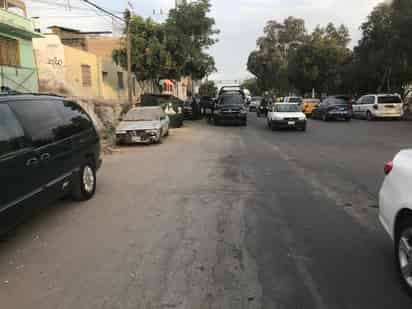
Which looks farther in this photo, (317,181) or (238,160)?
(238,160)

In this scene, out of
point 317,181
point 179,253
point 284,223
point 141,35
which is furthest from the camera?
point 141,35

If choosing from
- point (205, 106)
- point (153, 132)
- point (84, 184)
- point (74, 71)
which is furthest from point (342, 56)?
point (84, 184)

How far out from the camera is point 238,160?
33.2ft

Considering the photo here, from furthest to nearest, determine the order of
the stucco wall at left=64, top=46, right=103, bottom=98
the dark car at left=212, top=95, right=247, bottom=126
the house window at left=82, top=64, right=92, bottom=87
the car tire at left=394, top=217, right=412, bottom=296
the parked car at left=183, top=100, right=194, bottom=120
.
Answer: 1. the parked car at left=183, top=100, right=194, bottom=120
2. the house window at left=82, top=64, right=92, bottom=87
3. the stucco wall at left=64, top=46, right=103, bottom=98
4. the dark car at left=212, top=95, right=247, bottom=126
5. the car tire at left=394, top=217, right=412, bottom=296

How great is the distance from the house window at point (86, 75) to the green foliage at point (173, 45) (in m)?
2.10

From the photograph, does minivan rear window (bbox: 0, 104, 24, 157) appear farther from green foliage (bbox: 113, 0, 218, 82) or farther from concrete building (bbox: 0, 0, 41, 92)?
green foliage (bbox: 113, 0, 218, 82)

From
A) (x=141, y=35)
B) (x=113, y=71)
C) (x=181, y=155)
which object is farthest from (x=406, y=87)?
(x=181, y=155)

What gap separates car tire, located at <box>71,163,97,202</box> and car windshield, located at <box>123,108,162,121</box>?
26.2 ft

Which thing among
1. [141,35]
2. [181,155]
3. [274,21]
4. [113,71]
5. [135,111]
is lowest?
[181,155]

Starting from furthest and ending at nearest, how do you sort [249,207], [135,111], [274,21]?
[274,21], [135,111], [249,207]

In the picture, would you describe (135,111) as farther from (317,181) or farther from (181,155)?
(317,181)

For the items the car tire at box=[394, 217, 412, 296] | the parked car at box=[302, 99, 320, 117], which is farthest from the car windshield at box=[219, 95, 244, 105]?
the car tire at box=[394, 217, 412, 296]

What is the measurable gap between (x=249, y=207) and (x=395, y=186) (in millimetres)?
2656

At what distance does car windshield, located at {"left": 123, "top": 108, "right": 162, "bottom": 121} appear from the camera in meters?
14.5
